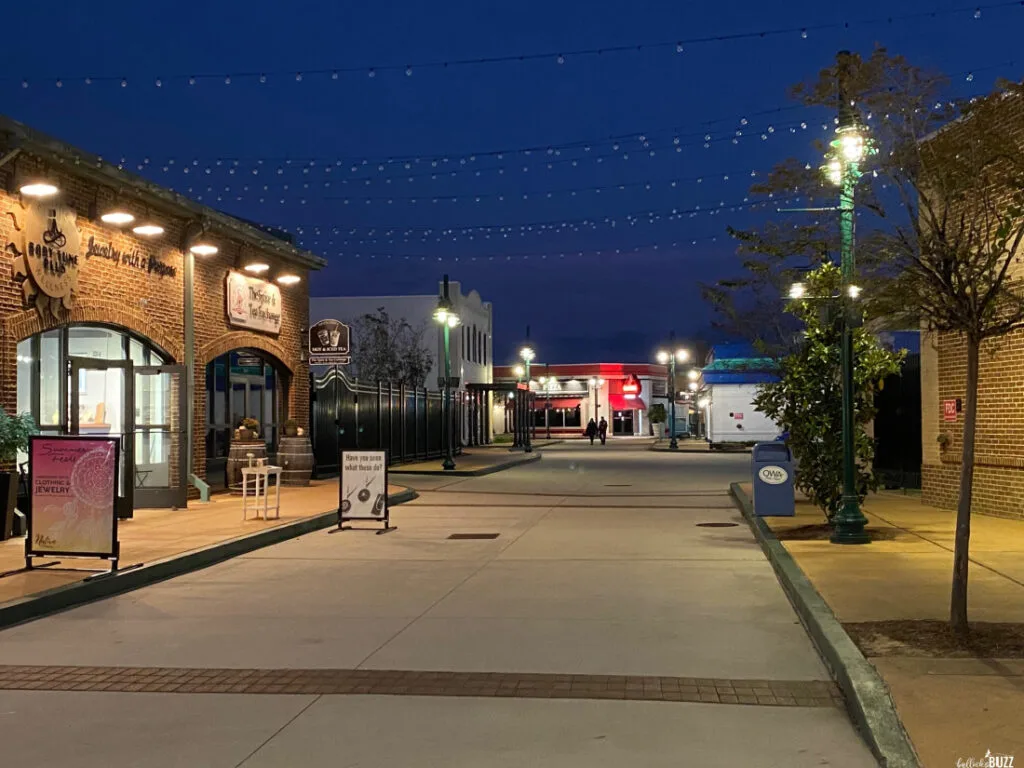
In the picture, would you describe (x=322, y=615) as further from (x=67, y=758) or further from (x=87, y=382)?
(x=87, y=382)

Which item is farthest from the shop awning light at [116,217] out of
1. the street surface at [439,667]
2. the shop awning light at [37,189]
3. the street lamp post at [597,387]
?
the street lamp post at [597,387]

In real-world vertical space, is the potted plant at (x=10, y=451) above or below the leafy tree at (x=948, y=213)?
below

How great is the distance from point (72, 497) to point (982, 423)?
495 inches

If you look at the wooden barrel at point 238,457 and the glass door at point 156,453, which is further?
the wooden barrel at point 238,457

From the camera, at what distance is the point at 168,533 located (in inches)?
573

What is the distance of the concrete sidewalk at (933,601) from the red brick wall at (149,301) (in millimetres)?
10845

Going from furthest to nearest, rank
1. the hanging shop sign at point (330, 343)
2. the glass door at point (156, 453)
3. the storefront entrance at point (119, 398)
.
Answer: the hanging shop sign at point (330, 343), the glass door at point (156, 453), the storefront entrance at point (119, 398)

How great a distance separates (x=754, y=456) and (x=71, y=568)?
9991 mm

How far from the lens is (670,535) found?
50.8 feet

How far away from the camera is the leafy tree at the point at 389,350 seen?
178ft

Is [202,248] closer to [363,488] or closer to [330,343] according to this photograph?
[330,343]

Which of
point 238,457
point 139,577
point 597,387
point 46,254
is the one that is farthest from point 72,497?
point 597,387

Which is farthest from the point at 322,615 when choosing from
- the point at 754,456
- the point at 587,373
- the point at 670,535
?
the point at 587,373

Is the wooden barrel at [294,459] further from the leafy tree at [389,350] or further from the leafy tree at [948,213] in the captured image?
the leafy tree at [389,350]
